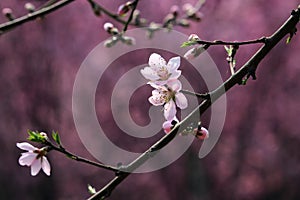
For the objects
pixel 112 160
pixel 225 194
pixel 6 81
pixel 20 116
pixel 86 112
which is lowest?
pixel 225 194

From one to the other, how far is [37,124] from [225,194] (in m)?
2.60

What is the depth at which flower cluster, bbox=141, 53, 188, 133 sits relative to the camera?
123cm

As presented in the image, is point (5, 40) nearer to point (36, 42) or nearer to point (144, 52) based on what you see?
point (36, 42)

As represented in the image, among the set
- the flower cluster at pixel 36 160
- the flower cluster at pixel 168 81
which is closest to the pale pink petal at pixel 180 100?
the flower cluster at pixel 168 81

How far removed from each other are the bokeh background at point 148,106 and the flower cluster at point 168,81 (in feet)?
16.5

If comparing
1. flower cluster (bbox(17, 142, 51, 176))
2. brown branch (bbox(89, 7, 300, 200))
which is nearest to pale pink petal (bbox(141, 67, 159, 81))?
brown branch (bbox(89, 7, 300, 200))

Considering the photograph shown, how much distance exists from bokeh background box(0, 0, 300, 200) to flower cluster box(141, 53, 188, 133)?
5032mm

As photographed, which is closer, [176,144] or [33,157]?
[33,157]

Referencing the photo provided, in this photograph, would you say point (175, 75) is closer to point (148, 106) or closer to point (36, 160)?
point (36, 160)

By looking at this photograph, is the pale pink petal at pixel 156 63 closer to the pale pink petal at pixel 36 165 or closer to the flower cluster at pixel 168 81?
the flower cluster at pixel 168 81

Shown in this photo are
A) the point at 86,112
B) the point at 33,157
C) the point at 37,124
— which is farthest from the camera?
the point at 37,124

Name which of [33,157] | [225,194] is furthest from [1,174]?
[33,157]

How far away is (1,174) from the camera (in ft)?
23.6

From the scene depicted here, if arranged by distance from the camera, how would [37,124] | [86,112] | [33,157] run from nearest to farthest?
[33,157], [86,112], [37,124]
